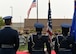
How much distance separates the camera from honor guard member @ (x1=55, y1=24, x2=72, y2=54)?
8.84 m

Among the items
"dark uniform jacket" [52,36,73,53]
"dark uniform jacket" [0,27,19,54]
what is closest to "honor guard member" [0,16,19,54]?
"dark uniform jacket" [0,27,19,54]

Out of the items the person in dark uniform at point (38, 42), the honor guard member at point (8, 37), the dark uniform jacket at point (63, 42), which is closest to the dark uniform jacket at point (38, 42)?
the person in dark uniform at point (38, 42)

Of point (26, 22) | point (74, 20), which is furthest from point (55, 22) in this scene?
point (74, 20)

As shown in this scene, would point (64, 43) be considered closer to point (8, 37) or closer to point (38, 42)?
point (38, 42)

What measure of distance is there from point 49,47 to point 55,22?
4910 centimetres

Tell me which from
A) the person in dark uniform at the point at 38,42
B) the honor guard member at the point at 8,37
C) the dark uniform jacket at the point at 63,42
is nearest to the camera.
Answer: the honor guard member at the point at 8,37

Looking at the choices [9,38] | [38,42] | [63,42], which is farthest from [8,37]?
[63,42]

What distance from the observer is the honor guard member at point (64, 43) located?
Result: 8836 mm

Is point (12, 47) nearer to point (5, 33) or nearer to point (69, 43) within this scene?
point (5, 33)

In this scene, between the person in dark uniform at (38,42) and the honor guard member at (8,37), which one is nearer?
the honor guard member at (8,37)

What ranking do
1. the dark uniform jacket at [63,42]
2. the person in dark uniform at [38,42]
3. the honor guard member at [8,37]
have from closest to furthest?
the honor guard member at [8,37], the dark uniform jacket at [63,42], the person in dark uniform at [38,42]

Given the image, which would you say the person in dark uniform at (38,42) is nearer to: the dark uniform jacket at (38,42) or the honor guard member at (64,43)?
the dark uniform jacket at (38,42)

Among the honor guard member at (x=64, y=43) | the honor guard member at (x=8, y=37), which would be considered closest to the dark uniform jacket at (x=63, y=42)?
the honor guard member at (x=64, y=43)

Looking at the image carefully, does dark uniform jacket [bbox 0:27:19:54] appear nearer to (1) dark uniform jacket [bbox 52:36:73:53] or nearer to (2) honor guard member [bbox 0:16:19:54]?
(2) honor guard member [bbox 0:16:19:54]
